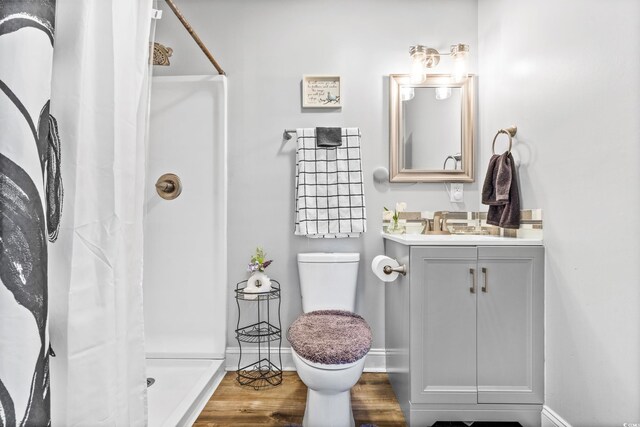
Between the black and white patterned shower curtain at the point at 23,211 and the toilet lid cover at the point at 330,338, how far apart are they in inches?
35.9

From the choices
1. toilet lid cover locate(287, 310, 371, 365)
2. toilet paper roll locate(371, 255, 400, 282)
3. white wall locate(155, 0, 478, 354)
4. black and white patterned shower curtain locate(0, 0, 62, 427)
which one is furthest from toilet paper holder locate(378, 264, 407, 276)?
black and white patterned shower curtain locate(0, 0, 62, 427)

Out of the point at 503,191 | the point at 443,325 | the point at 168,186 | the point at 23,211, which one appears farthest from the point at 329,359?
the point at 168,186

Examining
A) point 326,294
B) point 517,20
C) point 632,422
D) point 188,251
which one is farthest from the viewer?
point 188,251

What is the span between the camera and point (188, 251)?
2.12 meters

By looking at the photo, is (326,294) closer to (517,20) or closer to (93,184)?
(93,184)

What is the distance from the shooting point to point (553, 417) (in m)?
1.42

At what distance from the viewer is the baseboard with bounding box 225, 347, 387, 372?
2.11 meters

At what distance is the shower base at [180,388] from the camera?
1521 millimetres

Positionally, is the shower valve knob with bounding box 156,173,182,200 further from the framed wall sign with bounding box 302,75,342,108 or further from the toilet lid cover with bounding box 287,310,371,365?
the toilet lid cover with bounding box 287,310,371,365

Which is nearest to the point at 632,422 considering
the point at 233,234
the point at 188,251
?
the point at 233,234

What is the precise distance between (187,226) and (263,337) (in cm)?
85

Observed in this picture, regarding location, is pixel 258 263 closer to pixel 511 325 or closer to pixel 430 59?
pixel 511 325

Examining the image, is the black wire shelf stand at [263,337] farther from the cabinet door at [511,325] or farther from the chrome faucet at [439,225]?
the cabinet door at [511,325]

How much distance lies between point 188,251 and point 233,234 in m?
0.30
